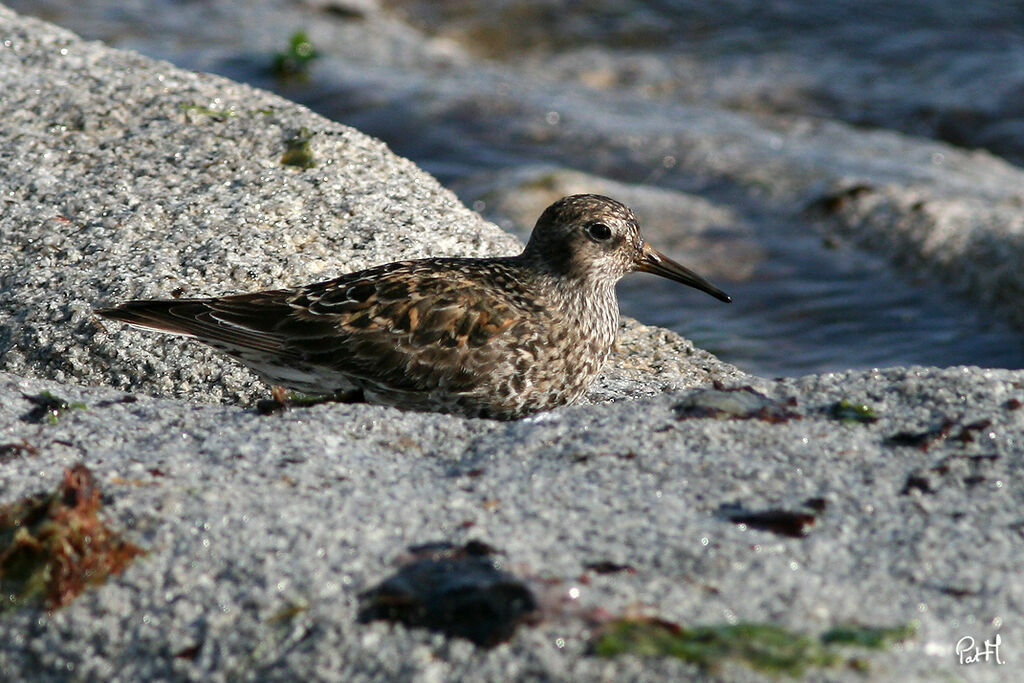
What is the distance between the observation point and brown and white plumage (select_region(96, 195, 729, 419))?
4641mm

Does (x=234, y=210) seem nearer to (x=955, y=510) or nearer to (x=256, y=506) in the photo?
(x=256, y=506)

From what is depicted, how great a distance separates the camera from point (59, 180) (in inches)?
229

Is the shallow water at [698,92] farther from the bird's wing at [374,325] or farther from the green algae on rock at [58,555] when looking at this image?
the green algae on rock at [58,555]

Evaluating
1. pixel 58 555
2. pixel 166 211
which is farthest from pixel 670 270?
pixel 58 555

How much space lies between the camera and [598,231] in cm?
541

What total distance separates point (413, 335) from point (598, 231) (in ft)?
3.84

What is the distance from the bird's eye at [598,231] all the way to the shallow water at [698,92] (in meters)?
2.58

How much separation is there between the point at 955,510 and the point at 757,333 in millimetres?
4989

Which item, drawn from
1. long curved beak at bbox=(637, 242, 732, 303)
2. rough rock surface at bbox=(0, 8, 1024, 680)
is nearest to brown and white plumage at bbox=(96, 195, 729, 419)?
rough rock surface at bbox=(0, 8, 1024, 680)

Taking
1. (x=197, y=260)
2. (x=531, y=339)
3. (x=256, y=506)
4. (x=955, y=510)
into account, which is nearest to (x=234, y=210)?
(x=197, y=260)

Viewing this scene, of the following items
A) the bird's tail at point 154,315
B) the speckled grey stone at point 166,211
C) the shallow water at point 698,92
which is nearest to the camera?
the bird's tail at point 154,315

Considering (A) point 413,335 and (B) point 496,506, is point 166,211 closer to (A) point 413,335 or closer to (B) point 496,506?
(A) point 413,335

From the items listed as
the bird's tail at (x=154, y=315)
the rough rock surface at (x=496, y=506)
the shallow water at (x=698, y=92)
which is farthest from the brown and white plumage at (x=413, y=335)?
the shallow water at (x=698, y=92)

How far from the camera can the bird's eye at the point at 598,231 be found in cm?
540
